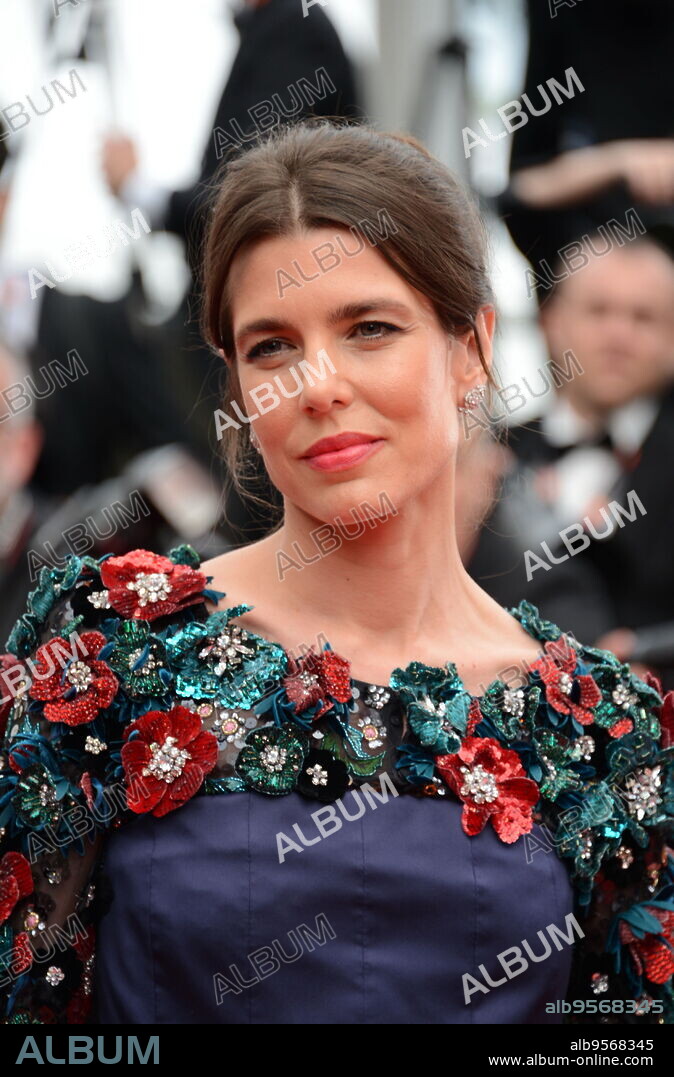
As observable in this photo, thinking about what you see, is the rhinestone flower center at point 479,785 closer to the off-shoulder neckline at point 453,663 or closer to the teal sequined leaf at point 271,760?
the off-shoulder neckline at point 453,663

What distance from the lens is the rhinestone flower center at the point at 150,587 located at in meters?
1.86

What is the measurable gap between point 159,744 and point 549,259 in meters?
1.85

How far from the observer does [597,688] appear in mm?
2045

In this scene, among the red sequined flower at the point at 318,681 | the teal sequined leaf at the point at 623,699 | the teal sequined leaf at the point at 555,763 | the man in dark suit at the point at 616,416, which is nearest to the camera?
the red sequined flower at the point at 318,681

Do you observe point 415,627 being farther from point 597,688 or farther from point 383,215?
point 383,215

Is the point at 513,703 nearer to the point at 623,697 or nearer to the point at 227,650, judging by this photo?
the point at 623,697

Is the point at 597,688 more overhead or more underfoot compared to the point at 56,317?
more underfoot

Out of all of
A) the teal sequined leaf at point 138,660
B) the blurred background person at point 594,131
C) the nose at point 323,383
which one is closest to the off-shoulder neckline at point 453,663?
the teal sequined leaf at point 138,660

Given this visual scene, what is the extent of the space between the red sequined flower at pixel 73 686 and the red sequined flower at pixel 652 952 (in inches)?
32.5

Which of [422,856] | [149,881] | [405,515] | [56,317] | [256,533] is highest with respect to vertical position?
[56,317]

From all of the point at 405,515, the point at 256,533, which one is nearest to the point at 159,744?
the point at 405,515

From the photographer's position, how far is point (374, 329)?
1830mm

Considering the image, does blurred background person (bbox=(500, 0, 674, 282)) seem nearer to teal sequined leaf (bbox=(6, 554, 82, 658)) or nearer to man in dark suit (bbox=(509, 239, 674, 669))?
man in dark suit (bbox=(509, 239, 674, 669))

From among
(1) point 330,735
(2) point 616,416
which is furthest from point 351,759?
(2) point 616,416
